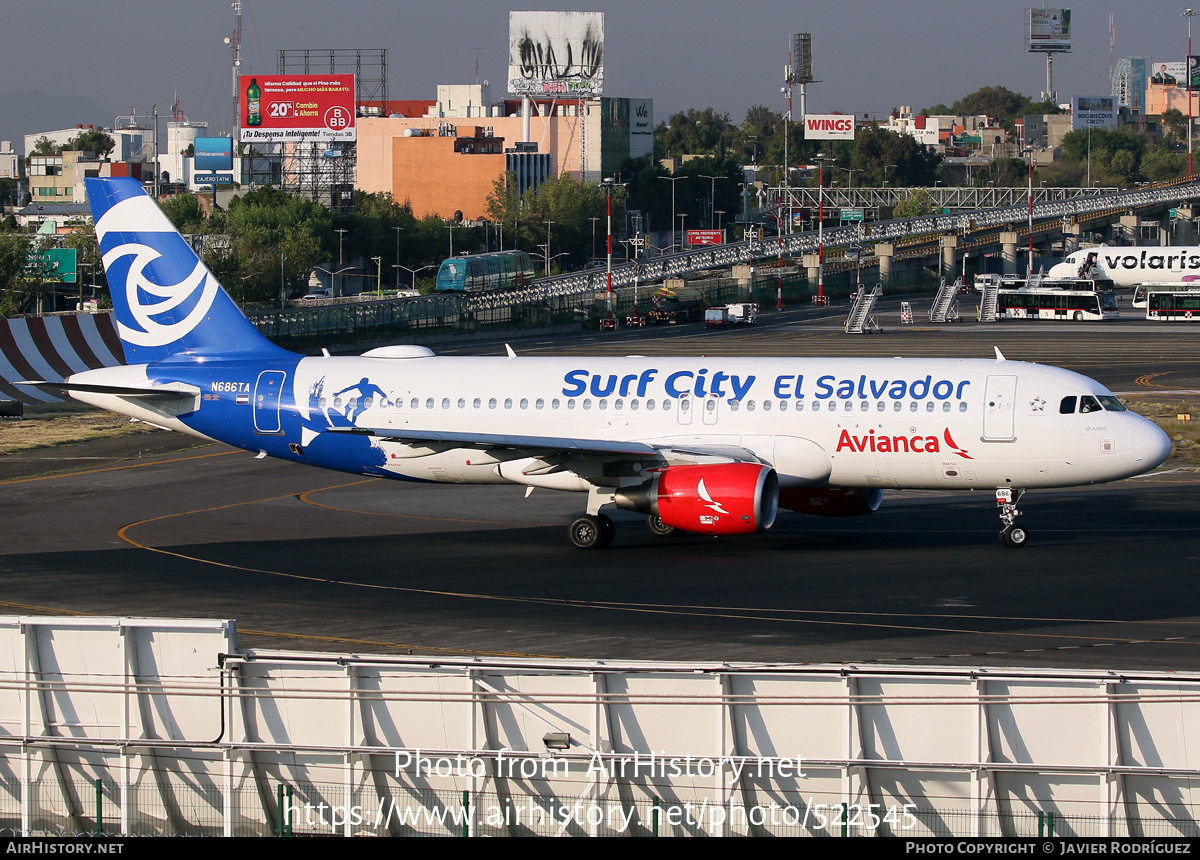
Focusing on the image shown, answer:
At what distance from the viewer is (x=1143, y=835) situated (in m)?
14.6

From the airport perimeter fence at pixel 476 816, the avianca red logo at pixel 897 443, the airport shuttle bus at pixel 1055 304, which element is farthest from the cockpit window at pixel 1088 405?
the airport shuttle bus at pixel 1055 304

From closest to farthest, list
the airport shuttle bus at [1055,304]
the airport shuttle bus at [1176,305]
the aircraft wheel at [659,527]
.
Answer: the aircraft wheel at [659,527] → the airport shuttle bus at [1176,305] → the airport shuttle bus at [1055,304]

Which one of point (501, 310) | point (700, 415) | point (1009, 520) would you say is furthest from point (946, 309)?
point (700, 415)

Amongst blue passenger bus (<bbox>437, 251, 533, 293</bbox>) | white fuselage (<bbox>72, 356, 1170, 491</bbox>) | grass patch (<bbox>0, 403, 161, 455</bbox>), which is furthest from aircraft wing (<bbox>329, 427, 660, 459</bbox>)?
blue passenger bus (<bbox>437, 251, 533, 293</bbox>)

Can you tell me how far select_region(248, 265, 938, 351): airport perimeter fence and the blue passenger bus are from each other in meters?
5.52

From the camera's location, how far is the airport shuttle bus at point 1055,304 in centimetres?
12256

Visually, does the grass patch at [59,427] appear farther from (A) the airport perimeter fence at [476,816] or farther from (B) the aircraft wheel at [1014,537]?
(A) the airport perimeter fence at [476,816]

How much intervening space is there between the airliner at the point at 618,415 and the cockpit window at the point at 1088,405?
13 cm

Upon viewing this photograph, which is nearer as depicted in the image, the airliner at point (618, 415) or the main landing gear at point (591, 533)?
the airliner at point (618, 415)

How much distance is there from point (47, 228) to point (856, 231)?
110697mm

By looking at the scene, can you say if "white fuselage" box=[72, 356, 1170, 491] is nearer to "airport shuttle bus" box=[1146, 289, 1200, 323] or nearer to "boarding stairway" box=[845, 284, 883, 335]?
"boarding stairway" box=[845, 284, 883, 335]

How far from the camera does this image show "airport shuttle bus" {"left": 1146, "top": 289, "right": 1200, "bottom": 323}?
121625 mm

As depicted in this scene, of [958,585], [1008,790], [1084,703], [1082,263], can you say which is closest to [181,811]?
[1008,790]

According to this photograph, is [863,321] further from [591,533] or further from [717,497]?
[717,497]
